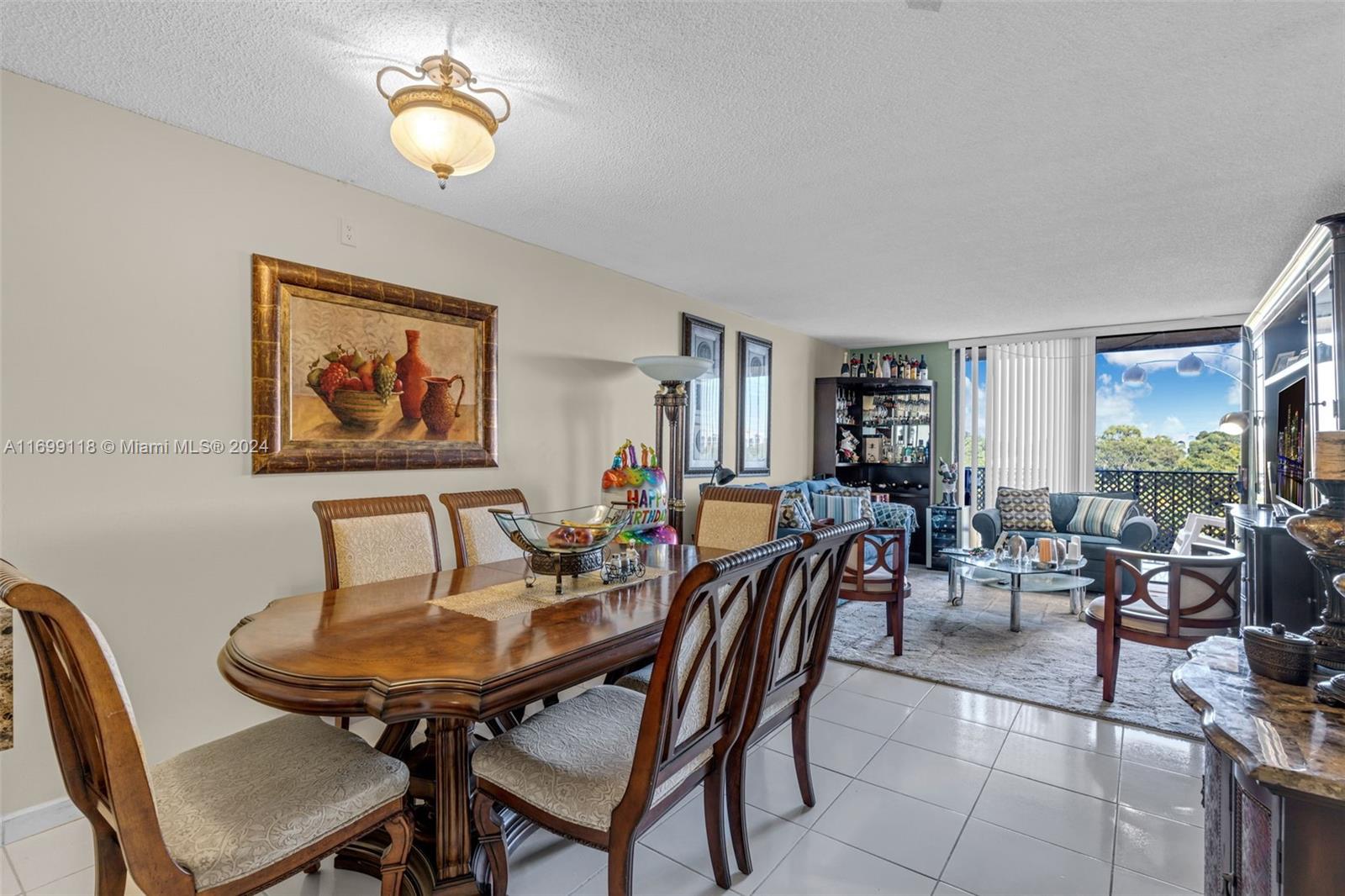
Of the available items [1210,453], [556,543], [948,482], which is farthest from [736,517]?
[1210,453]

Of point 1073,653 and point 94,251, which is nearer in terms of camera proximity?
point 94,251

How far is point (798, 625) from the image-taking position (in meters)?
1.97

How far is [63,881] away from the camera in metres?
1.80

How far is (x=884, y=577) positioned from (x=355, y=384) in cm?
315

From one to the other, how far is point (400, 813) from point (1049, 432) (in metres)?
6.58

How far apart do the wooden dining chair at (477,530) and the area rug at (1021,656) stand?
2.17m

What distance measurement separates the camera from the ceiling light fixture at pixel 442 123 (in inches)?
68.8

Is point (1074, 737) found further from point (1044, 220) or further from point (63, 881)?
point (63, 881)

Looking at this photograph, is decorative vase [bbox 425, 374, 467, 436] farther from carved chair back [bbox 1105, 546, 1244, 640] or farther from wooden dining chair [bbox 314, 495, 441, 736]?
carved chair back [bbox 1105, 546, 1244, 640]

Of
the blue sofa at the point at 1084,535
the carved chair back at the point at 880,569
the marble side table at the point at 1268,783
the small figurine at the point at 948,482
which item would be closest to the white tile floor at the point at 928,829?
the marble side table at the point at 1268,783

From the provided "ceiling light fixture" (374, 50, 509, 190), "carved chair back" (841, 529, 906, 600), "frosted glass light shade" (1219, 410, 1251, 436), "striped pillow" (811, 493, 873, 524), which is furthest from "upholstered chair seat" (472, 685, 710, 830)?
"frosted glass light shade" (1219, 410, 1251, 436)

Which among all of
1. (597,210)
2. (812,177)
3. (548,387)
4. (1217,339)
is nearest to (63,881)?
(548,387)

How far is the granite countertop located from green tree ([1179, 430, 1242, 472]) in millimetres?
8684

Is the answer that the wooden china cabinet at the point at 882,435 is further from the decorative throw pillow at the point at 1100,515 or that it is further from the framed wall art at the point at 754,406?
the decorative throw pillow at the point at 1100,515
